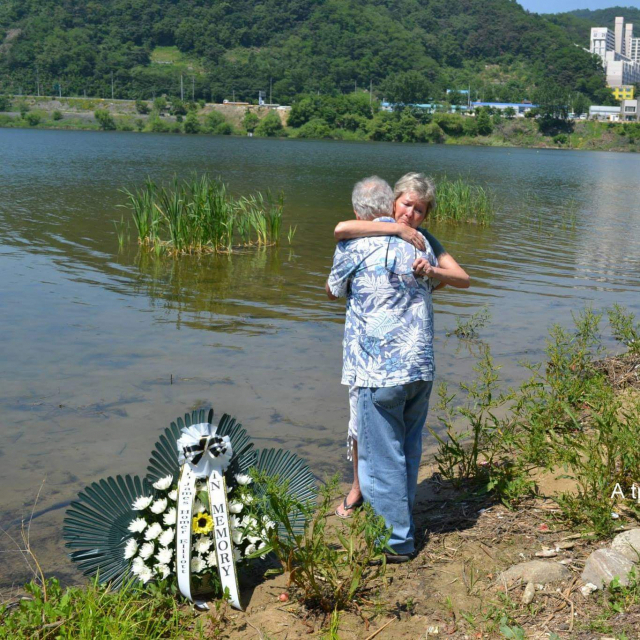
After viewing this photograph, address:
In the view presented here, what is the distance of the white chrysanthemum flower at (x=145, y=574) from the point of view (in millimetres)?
3369

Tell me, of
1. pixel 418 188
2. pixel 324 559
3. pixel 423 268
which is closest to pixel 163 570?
pixel 324 559

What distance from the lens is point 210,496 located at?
3453 mm

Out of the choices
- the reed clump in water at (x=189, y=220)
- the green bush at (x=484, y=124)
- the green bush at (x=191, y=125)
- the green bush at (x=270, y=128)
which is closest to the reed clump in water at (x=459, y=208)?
the reed clump in water at (x=189, y=220)

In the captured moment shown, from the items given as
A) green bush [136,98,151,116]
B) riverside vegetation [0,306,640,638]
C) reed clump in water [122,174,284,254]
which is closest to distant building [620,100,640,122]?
green bush [136,98,151,116]

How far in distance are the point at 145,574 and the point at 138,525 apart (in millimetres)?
223

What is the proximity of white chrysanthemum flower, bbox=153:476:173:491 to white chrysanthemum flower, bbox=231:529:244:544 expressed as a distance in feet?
1.25

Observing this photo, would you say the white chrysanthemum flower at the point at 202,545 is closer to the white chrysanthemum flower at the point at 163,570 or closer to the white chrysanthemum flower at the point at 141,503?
the white chrysanthemum flower at the point at 163,570

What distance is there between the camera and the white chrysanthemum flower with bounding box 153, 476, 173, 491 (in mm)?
3558

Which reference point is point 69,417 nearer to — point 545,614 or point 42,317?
point 42,317

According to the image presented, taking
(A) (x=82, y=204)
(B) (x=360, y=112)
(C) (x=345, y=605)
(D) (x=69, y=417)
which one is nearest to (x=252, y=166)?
(A) (x=82, y=204)

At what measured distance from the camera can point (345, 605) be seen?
10.5ft

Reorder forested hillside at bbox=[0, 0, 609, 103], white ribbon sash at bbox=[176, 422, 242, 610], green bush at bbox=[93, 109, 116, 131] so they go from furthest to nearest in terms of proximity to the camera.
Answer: forested hillside at bbox=[0, 0, 609, 103]
green bush at bbox=[93, 109, 116, 131]
white ribbon sash at bbox=[176, 422, 242, 610]

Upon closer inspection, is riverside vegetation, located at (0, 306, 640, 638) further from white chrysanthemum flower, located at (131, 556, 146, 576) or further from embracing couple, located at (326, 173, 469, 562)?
embracing couple, located at (326, 173, 469, 562)

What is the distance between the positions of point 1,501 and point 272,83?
16352 centimetres
